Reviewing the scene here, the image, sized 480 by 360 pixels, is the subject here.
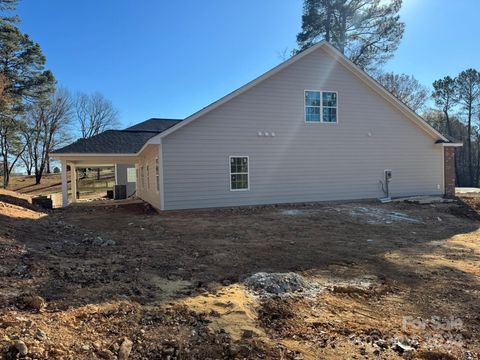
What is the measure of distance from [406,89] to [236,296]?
36968 mm

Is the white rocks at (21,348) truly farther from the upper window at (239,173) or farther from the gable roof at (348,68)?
the upper window at (239,173)

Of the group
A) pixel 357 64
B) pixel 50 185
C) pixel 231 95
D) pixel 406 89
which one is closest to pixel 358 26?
pixel 357 64

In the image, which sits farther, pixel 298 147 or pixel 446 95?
pixel 446 95

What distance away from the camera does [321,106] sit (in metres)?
15.5

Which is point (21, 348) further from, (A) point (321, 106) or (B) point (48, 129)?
(B) point (48, 129)

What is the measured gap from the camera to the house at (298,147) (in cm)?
1374

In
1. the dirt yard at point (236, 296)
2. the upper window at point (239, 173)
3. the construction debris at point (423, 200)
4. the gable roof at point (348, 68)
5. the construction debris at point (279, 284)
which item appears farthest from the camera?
the construction debris at point (423, 200)

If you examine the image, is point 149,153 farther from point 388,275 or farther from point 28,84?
point 28,84

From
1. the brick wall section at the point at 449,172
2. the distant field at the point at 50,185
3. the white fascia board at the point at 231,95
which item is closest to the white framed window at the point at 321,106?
the white fascia board at the point at 231,95

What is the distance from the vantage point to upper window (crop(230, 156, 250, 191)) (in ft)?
46.9

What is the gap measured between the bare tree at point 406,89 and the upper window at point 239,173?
24617 millimetres

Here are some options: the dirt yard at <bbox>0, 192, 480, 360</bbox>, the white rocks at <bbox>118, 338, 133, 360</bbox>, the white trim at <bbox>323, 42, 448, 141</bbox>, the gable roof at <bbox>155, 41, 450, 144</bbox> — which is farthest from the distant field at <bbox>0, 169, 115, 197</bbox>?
the white rocks at <bbox>118, 338, 133, 360</bbox>

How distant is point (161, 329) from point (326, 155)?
1295 cm

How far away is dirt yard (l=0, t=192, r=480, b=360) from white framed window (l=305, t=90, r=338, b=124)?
24.5ft
